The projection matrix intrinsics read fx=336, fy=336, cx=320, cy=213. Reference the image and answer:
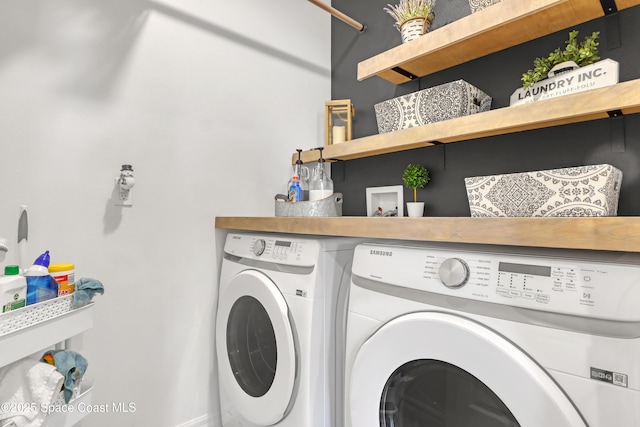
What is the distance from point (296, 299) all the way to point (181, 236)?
0.70 m

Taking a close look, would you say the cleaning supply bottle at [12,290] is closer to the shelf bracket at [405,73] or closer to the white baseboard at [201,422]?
the white baseboard at [201,422]

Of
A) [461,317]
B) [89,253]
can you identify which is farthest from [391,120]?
[89,253]

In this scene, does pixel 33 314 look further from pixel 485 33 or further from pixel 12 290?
pixel 485 33

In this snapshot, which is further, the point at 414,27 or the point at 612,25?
the point at 414,27

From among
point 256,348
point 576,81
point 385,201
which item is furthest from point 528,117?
point 256,348

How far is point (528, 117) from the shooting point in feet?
3.51

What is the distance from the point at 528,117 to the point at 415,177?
0.56m

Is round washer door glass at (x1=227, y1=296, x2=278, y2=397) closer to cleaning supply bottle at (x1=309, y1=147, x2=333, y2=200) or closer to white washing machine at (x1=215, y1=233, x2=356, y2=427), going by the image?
white washing machine at (x1=215, y1=233, x2=356, y2=427)

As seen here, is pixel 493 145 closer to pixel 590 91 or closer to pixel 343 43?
pixel 590 91

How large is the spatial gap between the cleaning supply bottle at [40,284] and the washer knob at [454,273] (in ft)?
3.41

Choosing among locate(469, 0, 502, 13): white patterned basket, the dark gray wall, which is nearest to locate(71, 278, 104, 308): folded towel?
the dark gray wall

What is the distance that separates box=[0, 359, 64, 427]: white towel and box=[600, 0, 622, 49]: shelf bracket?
196 cm

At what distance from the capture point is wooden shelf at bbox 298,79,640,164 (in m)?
0.91

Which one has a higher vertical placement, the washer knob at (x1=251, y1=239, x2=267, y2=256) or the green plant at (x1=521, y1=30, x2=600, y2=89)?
the green plant at (x1=521, y1=30, x2=600, y2=89)
